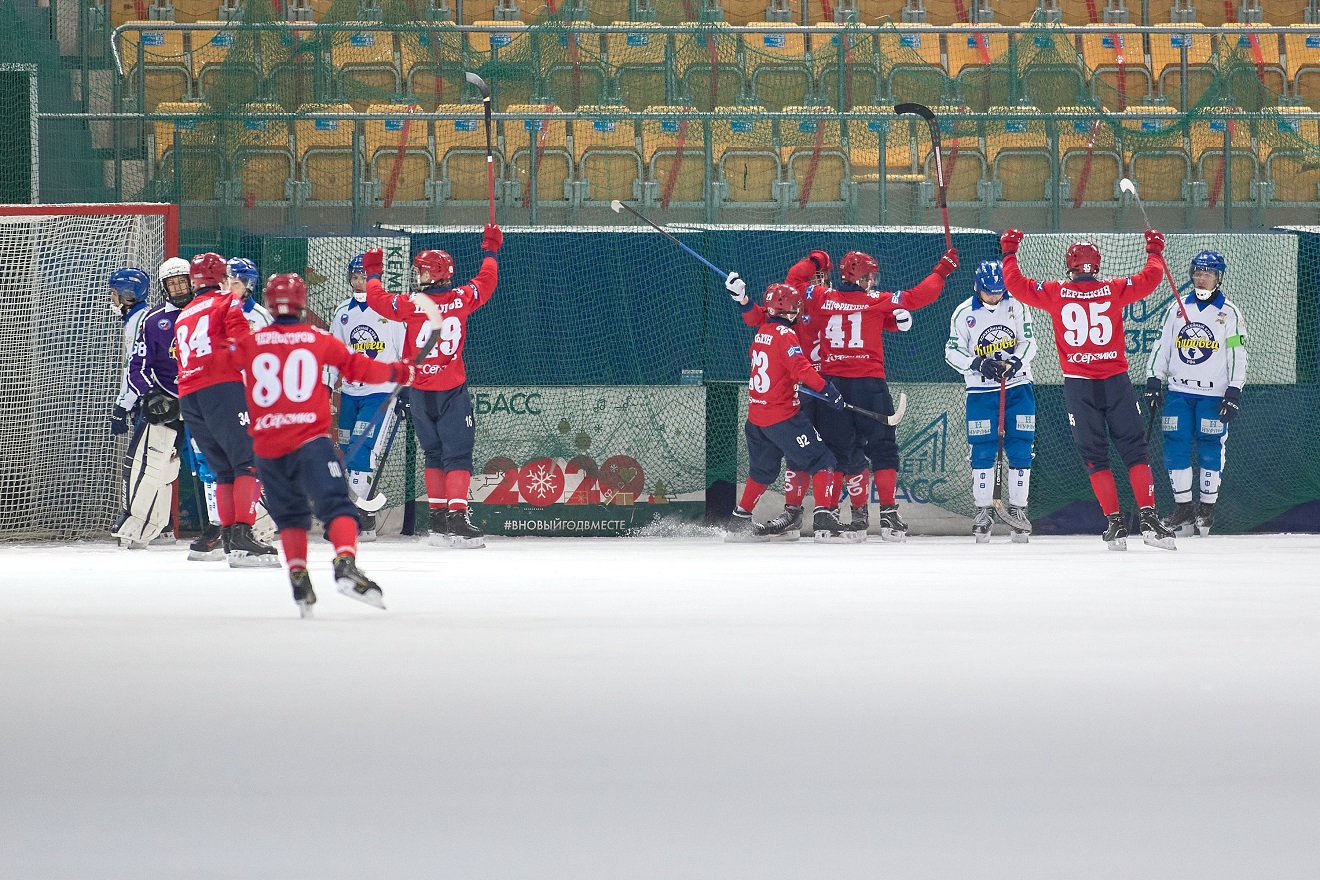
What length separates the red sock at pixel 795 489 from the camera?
34.4 ft

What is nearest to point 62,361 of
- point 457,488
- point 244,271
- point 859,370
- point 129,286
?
point 129,286

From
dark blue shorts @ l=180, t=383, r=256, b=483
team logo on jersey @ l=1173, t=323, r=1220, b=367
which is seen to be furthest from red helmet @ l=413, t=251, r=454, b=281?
team logo on jersey @ l=1173, t=323, r=1220, b=367

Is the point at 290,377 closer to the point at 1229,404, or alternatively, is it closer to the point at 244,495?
the point at 244,495

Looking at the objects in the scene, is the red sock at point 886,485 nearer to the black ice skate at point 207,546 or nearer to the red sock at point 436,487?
the red sock at point 436,487

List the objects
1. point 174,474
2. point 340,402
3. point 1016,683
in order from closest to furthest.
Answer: point 1016,683 < point 174,474 < point 340,402

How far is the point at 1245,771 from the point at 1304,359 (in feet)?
28.4

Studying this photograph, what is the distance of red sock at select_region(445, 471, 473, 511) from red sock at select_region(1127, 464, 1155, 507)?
418cm

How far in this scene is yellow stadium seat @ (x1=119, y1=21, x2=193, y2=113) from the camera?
11500mm

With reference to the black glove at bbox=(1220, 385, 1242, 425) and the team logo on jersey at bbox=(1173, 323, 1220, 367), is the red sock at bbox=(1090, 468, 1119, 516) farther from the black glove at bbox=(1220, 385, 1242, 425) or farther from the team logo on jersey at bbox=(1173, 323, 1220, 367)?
the team logo on jersey at bbox=(1173, 323, 1220, 367)

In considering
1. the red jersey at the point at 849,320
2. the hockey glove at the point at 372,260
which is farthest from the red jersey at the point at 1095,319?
the hockey glove at the point at 372,260

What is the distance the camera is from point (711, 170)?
36.6 ft

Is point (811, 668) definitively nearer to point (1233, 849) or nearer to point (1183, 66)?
point (1233, 849)

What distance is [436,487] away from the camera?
393 inches

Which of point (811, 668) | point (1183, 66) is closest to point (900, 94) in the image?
point (1183, 66)
